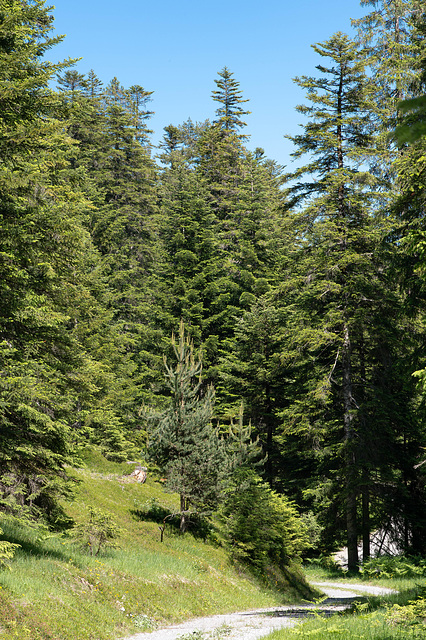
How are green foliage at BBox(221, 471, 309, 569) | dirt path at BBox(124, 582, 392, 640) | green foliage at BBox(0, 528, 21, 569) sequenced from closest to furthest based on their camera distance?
green foliage at BBox(0, 528, 21, 569) → dirt path at BBox(124, 582, 392, 640) → green foliage at BBox(221, 471, 309, 569)

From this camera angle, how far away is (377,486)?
70.0 feet

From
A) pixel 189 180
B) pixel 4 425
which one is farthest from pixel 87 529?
pixel 189 180

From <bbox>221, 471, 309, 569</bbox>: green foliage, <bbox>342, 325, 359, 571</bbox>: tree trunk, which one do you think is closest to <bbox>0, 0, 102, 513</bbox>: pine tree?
<bbox>221, 471, 309, 569</bbox>: green foliage

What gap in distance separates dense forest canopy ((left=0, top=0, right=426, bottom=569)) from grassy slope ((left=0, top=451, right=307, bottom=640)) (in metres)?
1.29

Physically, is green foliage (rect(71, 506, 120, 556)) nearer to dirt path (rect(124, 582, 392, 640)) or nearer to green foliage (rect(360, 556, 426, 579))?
dirt path (rect(124, 582, 392, 640))

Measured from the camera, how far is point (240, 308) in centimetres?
3641

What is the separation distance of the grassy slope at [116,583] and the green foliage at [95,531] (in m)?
0.24

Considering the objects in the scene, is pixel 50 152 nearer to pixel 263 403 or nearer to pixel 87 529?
pixel 87 529

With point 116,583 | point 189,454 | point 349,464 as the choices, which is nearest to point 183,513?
point 189,454

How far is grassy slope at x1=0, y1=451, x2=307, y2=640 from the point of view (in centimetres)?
818

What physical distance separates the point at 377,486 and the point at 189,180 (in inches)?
1077

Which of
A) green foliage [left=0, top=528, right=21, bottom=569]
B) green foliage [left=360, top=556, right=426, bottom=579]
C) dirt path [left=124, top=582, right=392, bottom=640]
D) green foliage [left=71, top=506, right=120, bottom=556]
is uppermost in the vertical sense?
green foliage [left=0, top=528, right=21, bottom=569]

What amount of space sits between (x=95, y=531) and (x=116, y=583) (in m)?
1.32

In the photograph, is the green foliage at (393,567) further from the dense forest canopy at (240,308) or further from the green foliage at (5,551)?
the green foliage at (5,551)
